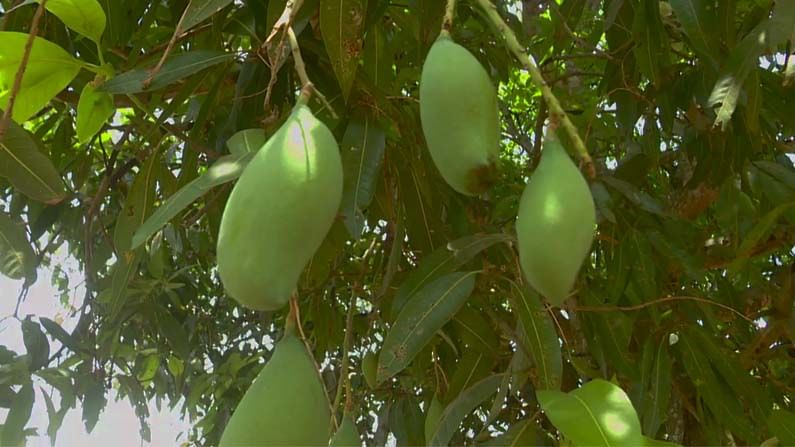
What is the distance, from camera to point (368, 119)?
1.19 meters

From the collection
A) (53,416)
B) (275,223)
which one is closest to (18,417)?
(53,416)

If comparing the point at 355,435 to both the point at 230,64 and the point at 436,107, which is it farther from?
the point at 230,64

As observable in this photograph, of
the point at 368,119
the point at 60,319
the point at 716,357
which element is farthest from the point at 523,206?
the point at 60,319

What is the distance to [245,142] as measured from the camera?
85 cm

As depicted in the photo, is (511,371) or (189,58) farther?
(511,371)

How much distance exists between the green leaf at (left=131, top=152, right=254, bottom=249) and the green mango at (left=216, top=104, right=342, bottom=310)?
0.64ft

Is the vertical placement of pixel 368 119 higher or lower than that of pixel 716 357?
higher

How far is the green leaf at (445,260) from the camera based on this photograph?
126cm

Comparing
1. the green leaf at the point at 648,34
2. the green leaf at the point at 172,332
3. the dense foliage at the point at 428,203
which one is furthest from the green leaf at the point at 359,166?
the green leaf at the point at 172,332

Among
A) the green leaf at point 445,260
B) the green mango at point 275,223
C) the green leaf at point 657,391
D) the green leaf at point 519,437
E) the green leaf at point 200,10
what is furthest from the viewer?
the green leaf at point 657,391

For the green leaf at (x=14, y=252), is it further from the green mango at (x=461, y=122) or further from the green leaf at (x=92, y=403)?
the green leaf at (x=92, y=403)

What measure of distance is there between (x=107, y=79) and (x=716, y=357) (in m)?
1.25

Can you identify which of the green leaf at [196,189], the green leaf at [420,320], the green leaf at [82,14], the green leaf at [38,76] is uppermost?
the green leaf at [82,14]

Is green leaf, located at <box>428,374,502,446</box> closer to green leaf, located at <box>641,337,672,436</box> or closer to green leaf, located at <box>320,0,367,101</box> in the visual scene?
green leaf, located at <box>641,337,672,436</box>
